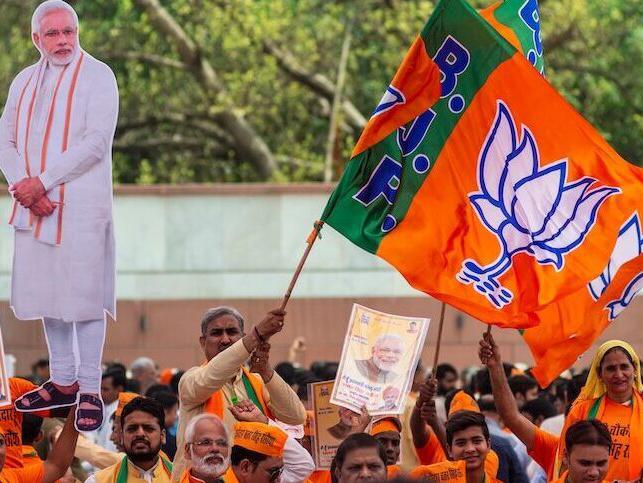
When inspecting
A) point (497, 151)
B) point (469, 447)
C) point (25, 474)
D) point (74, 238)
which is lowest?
point (25, 474)

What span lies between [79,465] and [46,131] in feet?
11.8

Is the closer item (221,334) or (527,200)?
(221,334)

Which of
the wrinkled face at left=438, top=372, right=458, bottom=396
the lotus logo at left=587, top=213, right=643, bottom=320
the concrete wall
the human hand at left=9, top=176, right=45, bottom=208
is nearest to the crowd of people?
the lotus logo at left=587, top=213, right=643, bottom=320

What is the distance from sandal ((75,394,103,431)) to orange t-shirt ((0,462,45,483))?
0.28 metres

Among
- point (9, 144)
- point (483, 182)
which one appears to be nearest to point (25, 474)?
point (9, 144)

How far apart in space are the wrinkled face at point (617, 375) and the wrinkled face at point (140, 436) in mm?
2219

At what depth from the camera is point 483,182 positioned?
9.02m

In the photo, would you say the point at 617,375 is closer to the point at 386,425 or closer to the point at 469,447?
the point at 469,447

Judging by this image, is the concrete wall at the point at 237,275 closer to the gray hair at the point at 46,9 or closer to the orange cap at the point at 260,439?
the gray hair at the point at 46,9

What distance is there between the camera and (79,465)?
447 inches

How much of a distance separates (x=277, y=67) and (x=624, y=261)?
17.2 meters

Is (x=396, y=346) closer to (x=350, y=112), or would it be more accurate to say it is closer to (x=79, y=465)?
(x=79, y=465)

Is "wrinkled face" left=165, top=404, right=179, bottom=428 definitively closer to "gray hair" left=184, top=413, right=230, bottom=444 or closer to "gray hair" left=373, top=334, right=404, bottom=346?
"gray hair" left=373, top=334, right=404, bottom=346

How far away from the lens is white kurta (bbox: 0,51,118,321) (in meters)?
8.20
